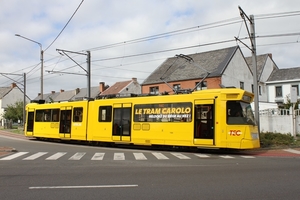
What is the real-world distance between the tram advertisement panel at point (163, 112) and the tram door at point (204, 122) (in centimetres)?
45

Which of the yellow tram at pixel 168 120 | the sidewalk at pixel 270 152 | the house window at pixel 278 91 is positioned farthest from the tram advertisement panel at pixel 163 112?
the house window at pixel 278 91

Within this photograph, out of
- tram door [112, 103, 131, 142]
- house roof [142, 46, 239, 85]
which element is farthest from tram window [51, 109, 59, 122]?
house roof [142, 46, 239, 85]

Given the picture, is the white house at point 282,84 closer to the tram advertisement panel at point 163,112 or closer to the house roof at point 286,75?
the house roof at point 286,75

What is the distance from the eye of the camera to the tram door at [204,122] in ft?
50.5

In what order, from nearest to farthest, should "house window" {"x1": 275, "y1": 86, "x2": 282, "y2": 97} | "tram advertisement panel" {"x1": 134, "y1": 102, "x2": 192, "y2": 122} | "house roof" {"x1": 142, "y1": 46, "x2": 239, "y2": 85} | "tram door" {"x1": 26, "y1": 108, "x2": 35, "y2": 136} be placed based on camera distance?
"tram advertisement panel" {"x1": 134, "y1": 102, "x2": 192, "y2": 122} < "tram door" {"x1": 26, "y1": 108, "x2": 35, "y2": 136} < "house roof" {"x1": 142, "y1": 46, "x2": 239, "y2": 85} < "house window" {"x1": 275, "y1": 86, "x2": 282, "y2": 97}

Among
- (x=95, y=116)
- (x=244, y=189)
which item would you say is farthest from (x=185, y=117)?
(x=244, y=189)

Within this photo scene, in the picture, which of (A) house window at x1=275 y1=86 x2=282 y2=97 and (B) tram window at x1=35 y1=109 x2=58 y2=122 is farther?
(A) house window at x1=275 y1=86 x2=282 y2=97

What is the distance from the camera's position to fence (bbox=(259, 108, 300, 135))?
21250 millimetres

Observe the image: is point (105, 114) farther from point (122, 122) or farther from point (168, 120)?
point (168, 120)

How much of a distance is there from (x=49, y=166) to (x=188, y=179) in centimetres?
514

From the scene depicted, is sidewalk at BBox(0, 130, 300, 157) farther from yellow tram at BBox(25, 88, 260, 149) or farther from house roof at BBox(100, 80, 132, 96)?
house roof at BBox(100, 80, 132, 96)

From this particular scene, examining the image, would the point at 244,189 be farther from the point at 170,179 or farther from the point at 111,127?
the point at 111,127

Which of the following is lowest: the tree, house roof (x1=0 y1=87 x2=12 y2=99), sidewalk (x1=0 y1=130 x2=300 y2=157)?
sidewalk (x1=0 y1=130 x2=300 y2=157)

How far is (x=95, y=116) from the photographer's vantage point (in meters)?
20.1
